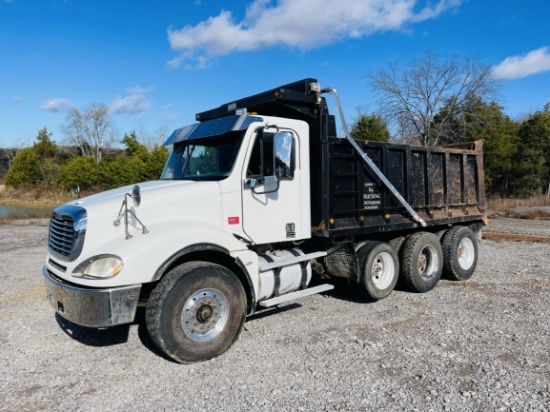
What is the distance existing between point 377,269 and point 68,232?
15.1ft

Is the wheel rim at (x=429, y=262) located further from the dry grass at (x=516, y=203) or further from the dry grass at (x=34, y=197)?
the dry grass at (x=34, y=197)

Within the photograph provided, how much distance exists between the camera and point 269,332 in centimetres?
545

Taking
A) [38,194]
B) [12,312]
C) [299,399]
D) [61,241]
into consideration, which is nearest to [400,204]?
[299,399]

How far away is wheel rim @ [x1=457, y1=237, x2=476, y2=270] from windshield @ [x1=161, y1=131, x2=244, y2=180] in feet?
18.1

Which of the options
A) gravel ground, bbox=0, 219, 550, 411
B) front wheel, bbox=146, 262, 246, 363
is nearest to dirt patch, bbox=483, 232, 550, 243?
gravel ground, bbox=0, 219, 550, 411

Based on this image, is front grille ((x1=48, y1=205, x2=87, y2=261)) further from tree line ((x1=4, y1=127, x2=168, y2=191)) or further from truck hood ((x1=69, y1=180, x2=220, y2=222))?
tree line ((x1=4, y1=127, x2=168, y2=191))

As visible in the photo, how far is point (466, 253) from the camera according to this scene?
8.76m

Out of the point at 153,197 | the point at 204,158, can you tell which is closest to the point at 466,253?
the point at 204,158

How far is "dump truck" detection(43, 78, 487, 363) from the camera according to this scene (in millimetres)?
4336

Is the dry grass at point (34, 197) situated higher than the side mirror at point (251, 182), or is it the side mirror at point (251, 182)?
the dry grass at point (34, 197)

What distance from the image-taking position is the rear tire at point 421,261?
7.32 meters

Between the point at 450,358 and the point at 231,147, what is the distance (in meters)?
3.52

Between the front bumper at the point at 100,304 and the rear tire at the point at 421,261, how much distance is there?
15.7ft

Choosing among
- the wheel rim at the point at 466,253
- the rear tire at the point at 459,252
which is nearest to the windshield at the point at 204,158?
the rear tire at the point at 459,252
